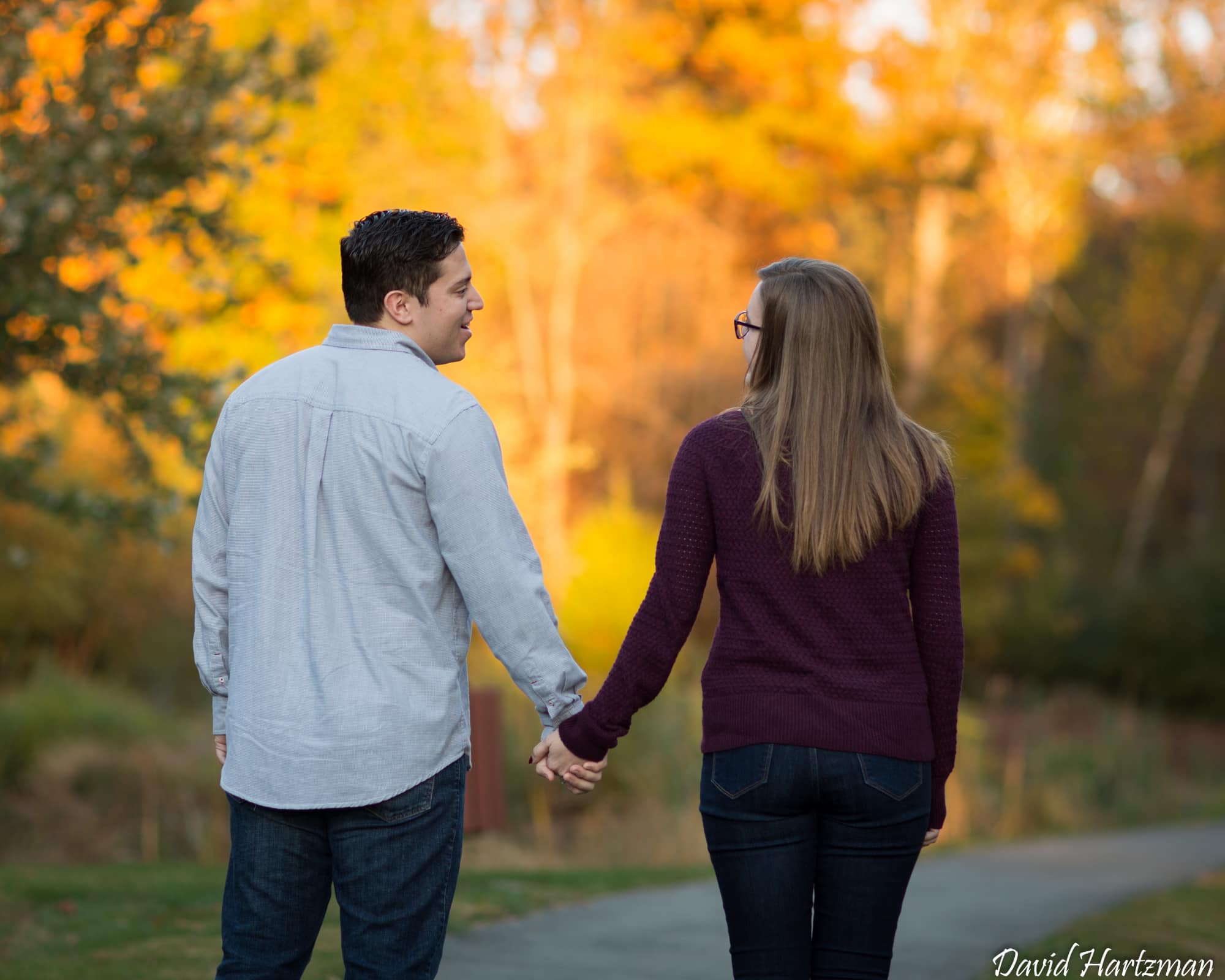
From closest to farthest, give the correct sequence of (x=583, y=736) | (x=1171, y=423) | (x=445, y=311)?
(x=445, y=311)
(x=583, y=736)
(x=1171, y=423)

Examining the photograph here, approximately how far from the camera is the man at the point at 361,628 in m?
2.38

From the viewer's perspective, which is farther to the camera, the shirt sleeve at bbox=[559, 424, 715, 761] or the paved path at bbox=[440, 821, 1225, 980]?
the paved path at bbox=[440, 821, 1225, 980]

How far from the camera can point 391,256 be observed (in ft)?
8.35

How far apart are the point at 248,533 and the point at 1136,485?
34091mm

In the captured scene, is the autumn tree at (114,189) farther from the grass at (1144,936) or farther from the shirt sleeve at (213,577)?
the grass at (1144,936)

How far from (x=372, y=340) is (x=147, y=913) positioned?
12.1 ft

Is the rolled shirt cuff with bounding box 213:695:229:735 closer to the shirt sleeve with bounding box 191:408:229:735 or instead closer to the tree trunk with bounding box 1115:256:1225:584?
the shirt sleeve with bounding box 191:408:229:735

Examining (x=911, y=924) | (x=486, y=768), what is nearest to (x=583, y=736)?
(x=911, y=924)

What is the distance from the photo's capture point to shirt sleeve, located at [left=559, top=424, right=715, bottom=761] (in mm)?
2648

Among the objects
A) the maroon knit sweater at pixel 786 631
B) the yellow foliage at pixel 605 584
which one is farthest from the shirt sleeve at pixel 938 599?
the yellow foliage at pixel 605 584

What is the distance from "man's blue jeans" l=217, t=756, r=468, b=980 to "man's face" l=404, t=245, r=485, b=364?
757 mm

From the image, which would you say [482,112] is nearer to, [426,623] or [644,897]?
[644,897]

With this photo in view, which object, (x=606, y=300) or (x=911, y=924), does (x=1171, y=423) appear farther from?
(x=911, y=924)

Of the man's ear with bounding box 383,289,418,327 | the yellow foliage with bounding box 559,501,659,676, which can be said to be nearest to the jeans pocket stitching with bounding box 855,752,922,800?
the man's ear with bounding box 383,289,418,327
